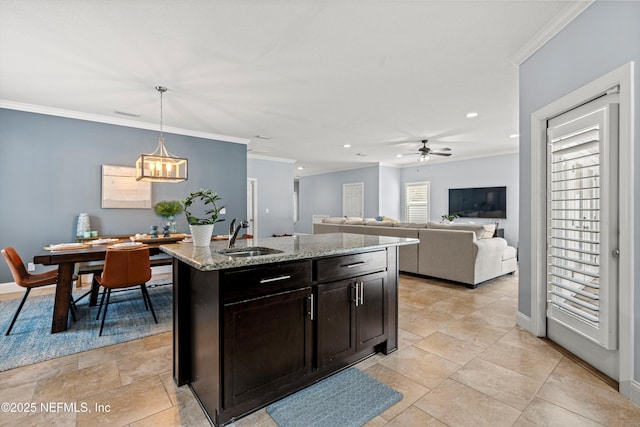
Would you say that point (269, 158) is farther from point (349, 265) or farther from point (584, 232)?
point (584, 232)

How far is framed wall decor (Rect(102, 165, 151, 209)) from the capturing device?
15.7 ft

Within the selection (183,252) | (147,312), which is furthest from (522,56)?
(147,312)

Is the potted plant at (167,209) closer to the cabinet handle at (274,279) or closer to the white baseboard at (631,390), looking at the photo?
the cabinet handle at (274,279)

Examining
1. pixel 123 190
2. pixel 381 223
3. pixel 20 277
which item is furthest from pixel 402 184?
pixel 20 277

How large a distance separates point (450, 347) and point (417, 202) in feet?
24.3

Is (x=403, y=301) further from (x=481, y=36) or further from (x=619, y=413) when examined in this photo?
(x=481, y=36)

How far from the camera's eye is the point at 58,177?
4.45 m

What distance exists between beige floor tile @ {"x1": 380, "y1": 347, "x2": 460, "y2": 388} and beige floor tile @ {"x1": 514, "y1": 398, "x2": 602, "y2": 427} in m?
0.49

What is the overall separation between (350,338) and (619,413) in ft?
5.17

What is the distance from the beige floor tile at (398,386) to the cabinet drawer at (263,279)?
87 cm

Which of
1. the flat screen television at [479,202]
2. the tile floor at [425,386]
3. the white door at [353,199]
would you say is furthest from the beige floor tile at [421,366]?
the white door at [353,199]

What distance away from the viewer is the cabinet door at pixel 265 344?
1.59 m

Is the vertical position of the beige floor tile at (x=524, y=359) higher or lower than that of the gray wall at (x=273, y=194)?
lower

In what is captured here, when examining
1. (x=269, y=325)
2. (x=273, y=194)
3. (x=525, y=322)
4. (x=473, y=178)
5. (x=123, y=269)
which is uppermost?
(x=473, y=178)
